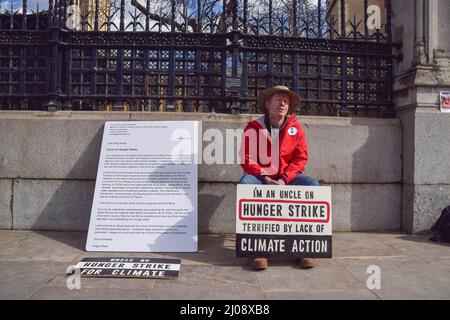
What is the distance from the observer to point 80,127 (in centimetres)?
516

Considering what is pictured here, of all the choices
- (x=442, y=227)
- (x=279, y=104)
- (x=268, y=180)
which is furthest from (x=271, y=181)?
(x=442, y=227)

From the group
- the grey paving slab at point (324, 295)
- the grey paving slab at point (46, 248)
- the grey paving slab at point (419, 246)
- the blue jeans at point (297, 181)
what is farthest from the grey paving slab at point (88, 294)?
the grey paving slab at point (419, 246)

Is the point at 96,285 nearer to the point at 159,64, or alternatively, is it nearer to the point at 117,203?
the point at 117,203

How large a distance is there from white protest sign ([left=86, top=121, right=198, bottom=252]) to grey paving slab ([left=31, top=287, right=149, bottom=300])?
1.16 m

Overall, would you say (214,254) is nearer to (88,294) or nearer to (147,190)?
(147,190)

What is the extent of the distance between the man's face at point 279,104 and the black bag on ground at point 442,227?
101 inches

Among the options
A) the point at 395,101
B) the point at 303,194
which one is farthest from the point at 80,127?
the point at 395,101

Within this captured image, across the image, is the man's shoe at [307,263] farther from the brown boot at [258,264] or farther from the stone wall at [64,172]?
the stone wall at [64,172]

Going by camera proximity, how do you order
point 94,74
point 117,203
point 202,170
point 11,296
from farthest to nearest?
point 94,74
point 202,170
point 117,203
point 11,296

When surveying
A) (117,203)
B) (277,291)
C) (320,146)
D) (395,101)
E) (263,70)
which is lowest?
(277,291)

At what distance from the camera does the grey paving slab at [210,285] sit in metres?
3.01

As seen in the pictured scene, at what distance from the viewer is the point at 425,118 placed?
203 inches

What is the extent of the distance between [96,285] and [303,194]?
2.19 meters

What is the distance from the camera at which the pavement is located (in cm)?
304
